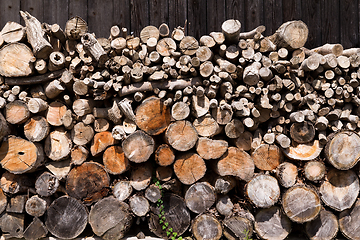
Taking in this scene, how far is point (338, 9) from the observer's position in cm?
392

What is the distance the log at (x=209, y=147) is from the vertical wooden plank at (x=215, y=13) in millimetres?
1837

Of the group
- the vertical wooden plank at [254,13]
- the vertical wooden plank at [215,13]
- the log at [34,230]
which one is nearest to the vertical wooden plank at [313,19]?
the vertical wooden plank at [254,13]

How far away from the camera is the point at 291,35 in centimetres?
295

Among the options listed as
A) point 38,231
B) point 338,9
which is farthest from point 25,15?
point 338,9

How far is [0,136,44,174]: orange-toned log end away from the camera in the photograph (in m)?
2.89

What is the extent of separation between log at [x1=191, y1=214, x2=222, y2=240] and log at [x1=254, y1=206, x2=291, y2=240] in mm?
437

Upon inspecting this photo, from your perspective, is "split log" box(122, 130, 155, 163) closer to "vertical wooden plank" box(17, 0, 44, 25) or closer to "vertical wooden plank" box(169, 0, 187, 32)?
"vertical wooden plank" box(169, 0, 187, 32)

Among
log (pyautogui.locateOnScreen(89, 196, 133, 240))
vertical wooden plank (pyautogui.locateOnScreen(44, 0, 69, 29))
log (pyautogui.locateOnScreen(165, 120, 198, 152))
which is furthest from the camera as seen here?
vertical wooden plank (pyautogui.locateOnScreen(44, 0, 69, 29))

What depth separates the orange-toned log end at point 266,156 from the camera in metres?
2.96

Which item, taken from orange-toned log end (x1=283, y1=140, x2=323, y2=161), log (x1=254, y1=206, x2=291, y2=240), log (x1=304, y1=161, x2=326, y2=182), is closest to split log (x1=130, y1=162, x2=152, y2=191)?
log (x1=254, y1=206, x2=291, y2=240)

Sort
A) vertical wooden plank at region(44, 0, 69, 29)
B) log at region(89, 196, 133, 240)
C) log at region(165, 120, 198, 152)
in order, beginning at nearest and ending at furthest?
log at region(165, 120, 198, 152), log at region(89, 196, 133, 240), vertical wooden plank at region(44, 0, 69, 29)

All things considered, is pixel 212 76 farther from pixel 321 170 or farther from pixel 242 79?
pixel 321 170

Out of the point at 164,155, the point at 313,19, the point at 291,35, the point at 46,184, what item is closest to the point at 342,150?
the point at 291,35

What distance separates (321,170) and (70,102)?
9.48 feet
